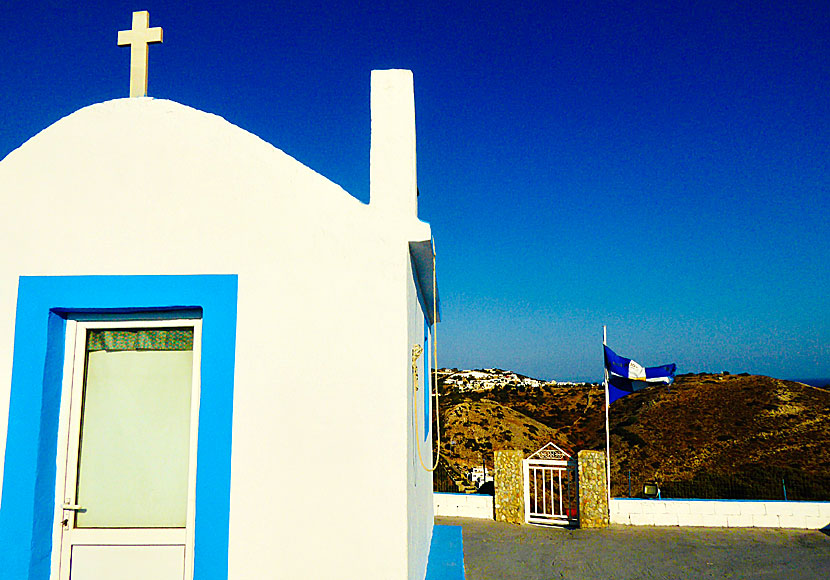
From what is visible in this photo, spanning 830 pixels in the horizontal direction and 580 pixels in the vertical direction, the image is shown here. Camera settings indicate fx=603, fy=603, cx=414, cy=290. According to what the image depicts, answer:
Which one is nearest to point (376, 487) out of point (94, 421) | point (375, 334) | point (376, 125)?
point (375, 334)

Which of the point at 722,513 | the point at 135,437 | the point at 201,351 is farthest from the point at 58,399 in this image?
the point at 722,513

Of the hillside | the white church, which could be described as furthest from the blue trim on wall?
the hillside

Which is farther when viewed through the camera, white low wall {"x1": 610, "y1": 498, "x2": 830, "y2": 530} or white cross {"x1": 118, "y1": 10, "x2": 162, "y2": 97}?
white low wall {"x1": 610, "y1": 498, "x2": 830, "y2": 530}

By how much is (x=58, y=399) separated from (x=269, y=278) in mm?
1445

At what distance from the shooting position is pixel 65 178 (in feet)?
12.3

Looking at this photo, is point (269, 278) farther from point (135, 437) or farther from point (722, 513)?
point (722, 513)

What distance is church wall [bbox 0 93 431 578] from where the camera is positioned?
333 cm

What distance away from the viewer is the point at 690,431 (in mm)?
24938

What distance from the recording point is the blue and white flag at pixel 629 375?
11422 mm

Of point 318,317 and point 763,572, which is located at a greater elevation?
point 318,317

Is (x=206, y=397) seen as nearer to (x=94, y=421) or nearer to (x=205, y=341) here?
(x=205, y=341)

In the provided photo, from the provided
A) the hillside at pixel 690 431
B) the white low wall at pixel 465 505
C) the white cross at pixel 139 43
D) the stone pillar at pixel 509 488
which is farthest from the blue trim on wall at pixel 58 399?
the hillside at pixel 690 431

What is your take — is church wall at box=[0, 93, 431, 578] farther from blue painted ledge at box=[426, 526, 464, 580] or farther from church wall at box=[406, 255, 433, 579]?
blue painted ledge at box=[426, 526, 464, 580]

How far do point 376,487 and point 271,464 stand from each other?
604 mm
